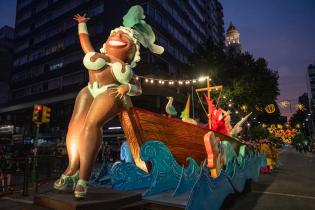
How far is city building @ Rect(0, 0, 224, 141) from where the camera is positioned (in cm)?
2481

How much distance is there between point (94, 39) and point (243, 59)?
14.9 metres

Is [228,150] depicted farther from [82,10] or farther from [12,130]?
[82,10]

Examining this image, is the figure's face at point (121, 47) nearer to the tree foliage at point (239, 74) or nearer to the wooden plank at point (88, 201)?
the wooden plank at point (88, 201)

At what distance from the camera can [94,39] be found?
2648 cm

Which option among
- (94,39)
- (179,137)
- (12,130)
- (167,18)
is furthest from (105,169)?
(167,18)

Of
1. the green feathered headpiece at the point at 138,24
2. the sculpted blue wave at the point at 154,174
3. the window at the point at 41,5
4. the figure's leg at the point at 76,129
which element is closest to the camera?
the figure's leg at the point at 76,129

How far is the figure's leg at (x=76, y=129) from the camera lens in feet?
11.0

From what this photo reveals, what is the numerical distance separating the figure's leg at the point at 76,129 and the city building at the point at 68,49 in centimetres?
1688

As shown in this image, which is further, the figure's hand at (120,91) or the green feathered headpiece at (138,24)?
the green feathered headpiece at (138,24)

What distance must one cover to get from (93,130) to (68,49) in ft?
93.0

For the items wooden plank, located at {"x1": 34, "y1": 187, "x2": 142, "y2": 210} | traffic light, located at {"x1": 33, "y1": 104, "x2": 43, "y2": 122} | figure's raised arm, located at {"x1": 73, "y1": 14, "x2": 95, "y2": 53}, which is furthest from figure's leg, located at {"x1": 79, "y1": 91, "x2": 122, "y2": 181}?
traffic light, located at {"x1": 33, "y1": 104, "x2": 43, "y2": 122}

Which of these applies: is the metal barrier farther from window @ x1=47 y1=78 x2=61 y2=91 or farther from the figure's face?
window @ x1=47 y1=78 x2=61 y2=91

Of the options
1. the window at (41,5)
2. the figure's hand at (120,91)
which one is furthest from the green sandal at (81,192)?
the window at (41,5)

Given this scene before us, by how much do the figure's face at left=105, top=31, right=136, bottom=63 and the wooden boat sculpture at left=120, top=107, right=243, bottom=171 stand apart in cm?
86
